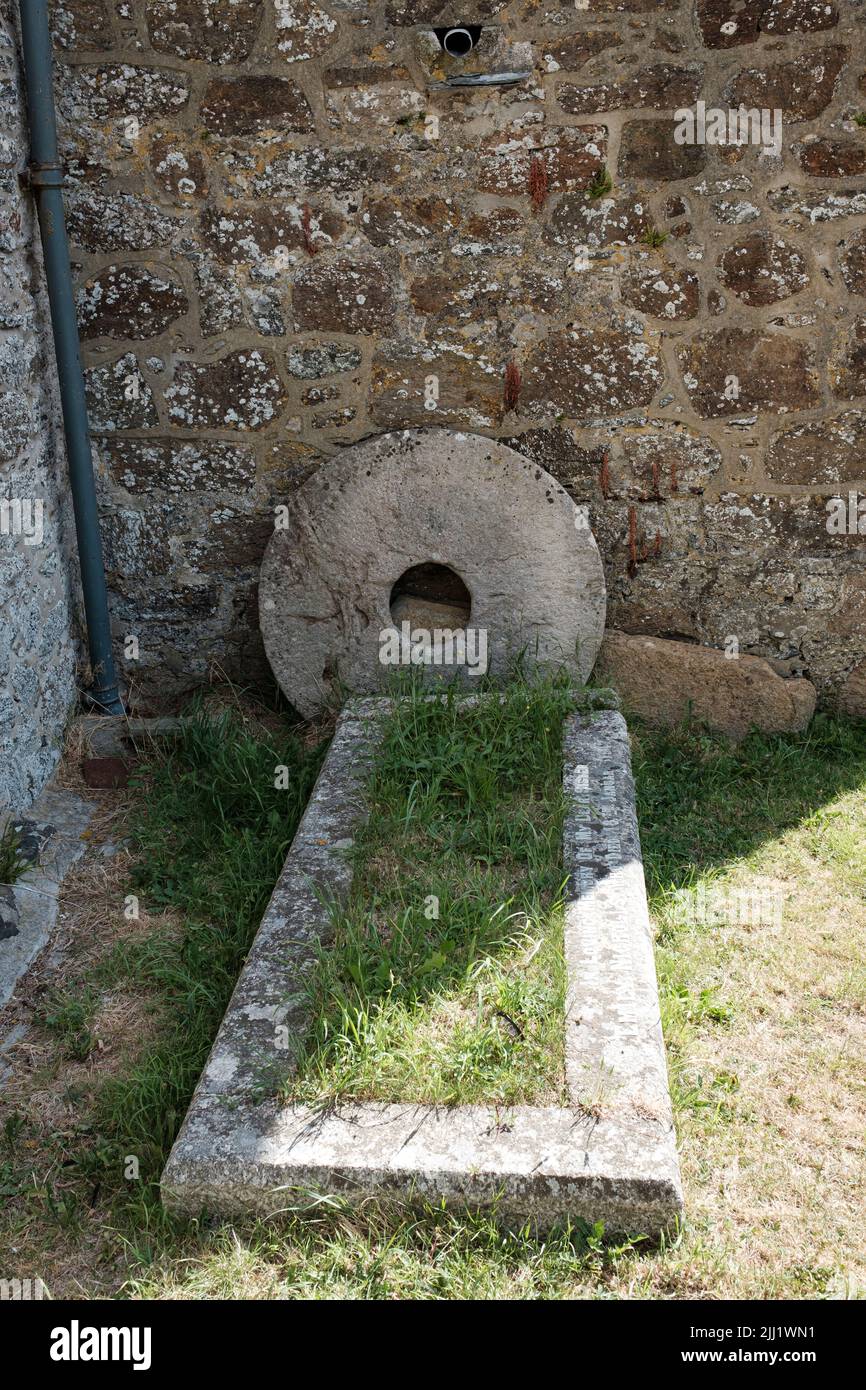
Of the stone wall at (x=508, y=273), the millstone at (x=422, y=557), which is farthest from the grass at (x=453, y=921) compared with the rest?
the stone wall at (x=508, y=273)

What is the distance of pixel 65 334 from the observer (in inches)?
148

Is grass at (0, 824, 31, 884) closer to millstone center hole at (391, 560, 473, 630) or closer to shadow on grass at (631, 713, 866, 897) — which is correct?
→ millstone center hole at (391, 560, 473, 630)

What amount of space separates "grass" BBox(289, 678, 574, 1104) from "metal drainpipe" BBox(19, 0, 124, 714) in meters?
1.12

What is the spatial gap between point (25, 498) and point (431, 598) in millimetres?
1346


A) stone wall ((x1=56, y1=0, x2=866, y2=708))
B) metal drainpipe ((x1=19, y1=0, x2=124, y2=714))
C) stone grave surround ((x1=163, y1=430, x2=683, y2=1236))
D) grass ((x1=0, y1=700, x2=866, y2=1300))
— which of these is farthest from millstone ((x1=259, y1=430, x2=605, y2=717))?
A: metal drainpipe ((x1=19, y1=0, x2=124, y2=714))

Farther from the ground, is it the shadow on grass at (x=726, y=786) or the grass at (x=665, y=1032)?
the shadow on grass at (x=726, y=786)

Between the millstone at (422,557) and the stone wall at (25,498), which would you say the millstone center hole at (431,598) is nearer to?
the millstone at (422,557)

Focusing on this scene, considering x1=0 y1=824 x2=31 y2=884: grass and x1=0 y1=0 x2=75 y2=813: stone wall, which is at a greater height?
x1=0 y1=0 x2=75 y2=813: stone wall

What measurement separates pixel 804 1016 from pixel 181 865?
5.81 feet

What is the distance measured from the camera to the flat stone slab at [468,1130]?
7.24ft

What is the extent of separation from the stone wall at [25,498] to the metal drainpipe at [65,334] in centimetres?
5

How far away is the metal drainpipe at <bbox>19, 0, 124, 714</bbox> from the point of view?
3.51m

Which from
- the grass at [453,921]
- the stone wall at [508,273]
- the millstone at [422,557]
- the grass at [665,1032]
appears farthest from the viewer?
the millstone at [422,557]

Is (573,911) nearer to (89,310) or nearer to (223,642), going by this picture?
(223,642)
